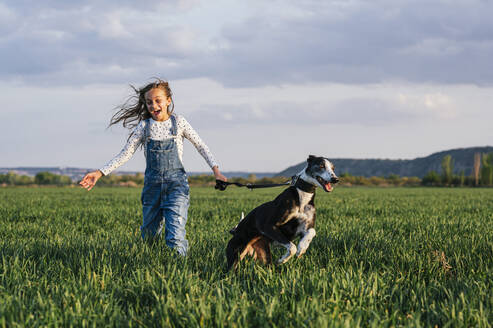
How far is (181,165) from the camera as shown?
549 cm

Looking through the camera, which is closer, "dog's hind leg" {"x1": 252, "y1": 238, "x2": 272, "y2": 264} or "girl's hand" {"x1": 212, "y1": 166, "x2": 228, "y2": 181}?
"dog's hind leg" {"x1": 252, "y1": 238, "x2": 272, "y2": 264}

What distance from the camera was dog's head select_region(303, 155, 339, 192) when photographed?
142 inches

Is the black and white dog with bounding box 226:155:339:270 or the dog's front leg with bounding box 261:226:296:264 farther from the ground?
the black and white dog with bounding box 226:155:339:270

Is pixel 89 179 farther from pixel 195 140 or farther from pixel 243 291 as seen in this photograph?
pixel 243 291

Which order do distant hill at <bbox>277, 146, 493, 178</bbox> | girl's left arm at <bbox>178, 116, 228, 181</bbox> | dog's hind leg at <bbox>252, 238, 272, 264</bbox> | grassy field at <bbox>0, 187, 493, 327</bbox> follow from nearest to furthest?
grassy field at <bbox>0, 187, 493, 327</bbox>
dog's hind leg at <bbox>252, 238, 272, 264</bbox>
girl's left arm at <bbox>178, 116, 228, 181</bbox>
distant hill at <bbox>277, 146, 493, 178</bbox>

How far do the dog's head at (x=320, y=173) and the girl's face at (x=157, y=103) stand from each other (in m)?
2.52

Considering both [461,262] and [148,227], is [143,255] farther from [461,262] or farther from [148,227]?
[461,262]

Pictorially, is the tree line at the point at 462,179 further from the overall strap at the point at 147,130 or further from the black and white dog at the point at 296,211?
the black and white dog at the point at 296,211

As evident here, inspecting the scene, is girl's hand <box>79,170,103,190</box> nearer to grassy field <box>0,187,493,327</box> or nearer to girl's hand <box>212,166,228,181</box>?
grassy field <box>0,187,493,327</box>

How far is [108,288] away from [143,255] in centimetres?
118

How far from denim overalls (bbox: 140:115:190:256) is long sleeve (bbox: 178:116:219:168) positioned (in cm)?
13

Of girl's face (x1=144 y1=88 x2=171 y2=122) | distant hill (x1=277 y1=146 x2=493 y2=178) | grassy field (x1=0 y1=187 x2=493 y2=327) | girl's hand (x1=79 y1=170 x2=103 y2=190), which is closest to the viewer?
grassy field (x1=0 y1=187 x2=493 y2=327)

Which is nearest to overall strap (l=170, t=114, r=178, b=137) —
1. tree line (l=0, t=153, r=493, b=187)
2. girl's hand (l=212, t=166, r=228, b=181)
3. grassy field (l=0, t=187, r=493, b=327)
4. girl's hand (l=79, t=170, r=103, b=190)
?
girl's hand (l=212, t=166, r=228, b=181)

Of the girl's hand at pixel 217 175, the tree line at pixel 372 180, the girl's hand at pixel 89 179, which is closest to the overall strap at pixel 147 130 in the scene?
the girl's hand at pixel 89 179
